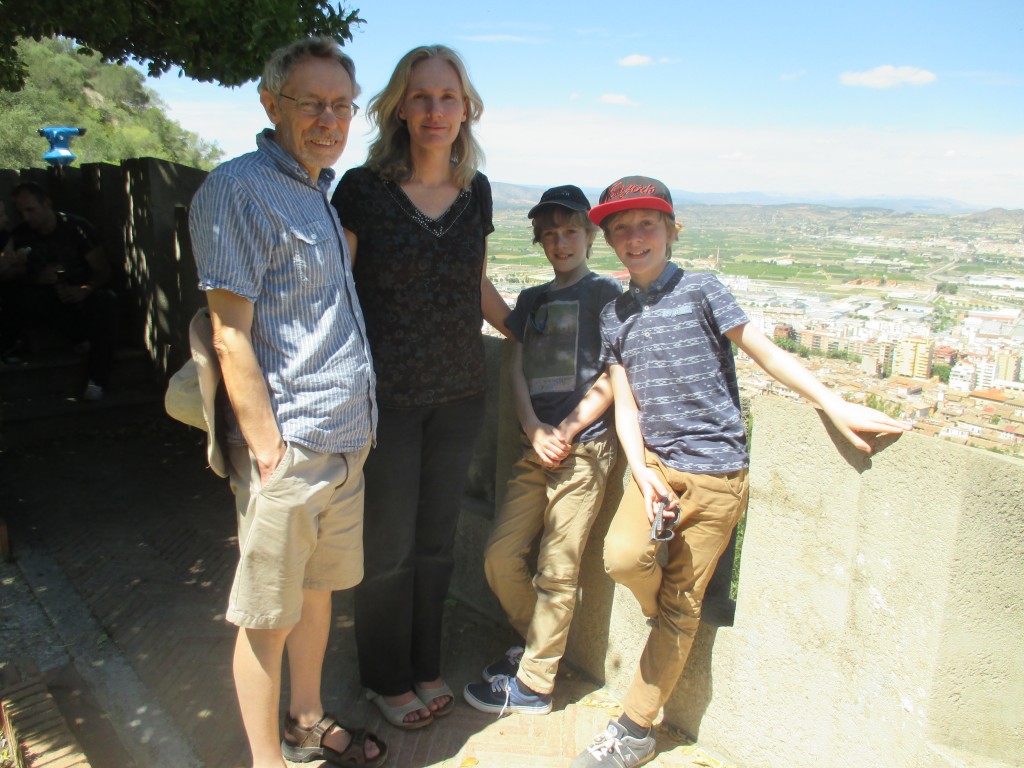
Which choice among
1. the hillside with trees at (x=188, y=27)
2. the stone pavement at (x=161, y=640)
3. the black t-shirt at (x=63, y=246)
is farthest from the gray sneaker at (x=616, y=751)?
the black t-shirt at (x=63, y=246)

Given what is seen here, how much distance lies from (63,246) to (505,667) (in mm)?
5344

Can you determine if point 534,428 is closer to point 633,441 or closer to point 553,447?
point 553,447

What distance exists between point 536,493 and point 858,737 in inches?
53.1

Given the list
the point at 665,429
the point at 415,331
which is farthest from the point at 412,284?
the point at 665,429

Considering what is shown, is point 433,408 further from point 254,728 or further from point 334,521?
point 254,728

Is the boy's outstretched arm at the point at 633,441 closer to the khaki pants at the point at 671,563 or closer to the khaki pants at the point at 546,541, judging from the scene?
the khaki pants at the point at 671,563

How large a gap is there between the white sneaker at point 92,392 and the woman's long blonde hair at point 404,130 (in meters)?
4.59

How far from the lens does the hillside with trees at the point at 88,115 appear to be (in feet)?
80.8

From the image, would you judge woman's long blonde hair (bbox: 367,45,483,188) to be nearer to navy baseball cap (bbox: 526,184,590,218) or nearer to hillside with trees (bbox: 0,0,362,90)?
navy baseball cap (bbox: 526,184,590,218)

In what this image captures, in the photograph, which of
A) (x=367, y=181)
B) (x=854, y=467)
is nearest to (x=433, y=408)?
(x=367, y=181)

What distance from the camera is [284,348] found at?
2.32 metres

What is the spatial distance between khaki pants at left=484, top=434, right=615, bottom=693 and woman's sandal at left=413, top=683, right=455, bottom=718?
11.6 inches

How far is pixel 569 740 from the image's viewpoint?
302 centimetres

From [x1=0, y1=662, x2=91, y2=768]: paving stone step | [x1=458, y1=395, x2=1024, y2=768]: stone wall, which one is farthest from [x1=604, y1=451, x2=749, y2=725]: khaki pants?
[x1=0, y1=662, x2=91, y2=768]: paving stone step
